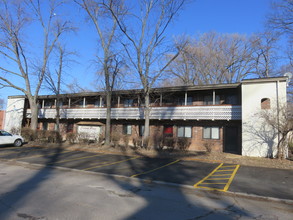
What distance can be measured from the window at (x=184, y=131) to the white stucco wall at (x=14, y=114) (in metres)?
20.9

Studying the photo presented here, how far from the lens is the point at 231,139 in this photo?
18.0 metres

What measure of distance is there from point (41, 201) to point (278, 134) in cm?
1417

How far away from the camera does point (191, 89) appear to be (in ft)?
61.1

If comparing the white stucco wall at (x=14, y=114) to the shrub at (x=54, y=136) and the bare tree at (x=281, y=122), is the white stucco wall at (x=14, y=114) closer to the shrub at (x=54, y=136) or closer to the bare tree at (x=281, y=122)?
the shrub at (x=54, y=136)

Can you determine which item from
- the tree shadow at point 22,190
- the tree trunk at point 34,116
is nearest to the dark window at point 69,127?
the tree trunk at point 34,116

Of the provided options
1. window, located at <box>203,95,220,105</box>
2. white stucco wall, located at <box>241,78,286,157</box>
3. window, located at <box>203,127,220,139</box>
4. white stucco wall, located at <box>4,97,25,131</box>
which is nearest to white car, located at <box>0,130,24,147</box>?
white stucco wall, located at <box>4,97,25,131</box>

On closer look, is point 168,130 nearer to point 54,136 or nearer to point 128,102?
point 128,102

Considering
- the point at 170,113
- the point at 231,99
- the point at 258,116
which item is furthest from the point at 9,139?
the point at 258,116

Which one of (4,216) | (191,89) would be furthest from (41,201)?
(191,89)

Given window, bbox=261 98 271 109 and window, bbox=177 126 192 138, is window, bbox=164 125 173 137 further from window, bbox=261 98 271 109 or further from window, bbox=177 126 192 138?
window, bbox=261 98 271 109

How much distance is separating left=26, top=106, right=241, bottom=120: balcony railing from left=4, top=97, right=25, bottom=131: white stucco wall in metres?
7.58

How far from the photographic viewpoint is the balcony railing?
54.6ft

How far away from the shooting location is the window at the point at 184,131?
1944cm

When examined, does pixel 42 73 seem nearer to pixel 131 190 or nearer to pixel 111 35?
pixel 111 35
